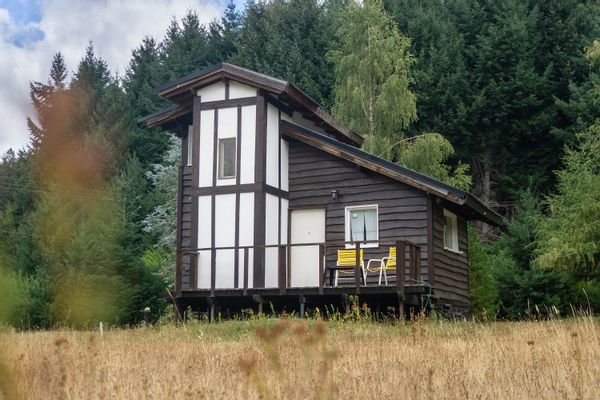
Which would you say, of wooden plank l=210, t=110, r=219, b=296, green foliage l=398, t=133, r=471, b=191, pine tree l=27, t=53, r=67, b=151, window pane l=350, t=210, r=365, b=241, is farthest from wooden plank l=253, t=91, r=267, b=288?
pine tree l=27, t=53, r=67, b=151

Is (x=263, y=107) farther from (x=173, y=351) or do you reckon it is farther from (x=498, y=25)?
(x=498, y=25)

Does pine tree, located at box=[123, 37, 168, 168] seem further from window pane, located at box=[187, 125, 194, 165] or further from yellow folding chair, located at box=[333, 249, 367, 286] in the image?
yellow folding chair, located at box=[333, 249, 367, 286]

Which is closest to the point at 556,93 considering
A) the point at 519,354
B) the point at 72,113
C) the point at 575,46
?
the point at 575,46

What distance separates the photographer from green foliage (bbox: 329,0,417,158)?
28.9 metres

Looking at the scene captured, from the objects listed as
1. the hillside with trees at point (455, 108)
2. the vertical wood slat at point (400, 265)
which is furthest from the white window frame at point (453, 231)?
the vertical wood slat at point (400, 265)

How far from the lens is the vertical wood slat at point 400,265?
53.4 feet

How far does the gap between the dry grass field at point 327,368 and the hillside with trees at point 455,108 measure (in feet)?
37.2

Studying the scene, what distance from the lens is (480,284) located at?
2392 cm

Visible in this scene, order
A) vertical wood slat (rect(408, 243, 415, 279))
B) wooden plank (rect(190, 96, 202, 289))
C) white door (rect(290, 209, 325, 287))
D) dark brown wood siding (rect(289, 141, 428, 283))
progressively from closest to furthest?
1. vertical wood slat (rect(408, 243, 415, 279))
2. dark brown wood siding (rect(289, 141, 428, 283))
3. wooden plank (rect(190, 96, 202, 289))
4. white door (rect(290, 209, 325, 287))

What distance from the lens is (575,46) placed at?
33000mm

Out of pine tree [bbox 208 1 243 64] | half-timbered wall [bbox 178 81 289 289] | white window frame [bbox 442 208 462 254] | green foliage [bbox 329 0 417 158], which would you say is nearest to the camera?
half-timbered wall [bbox 178 81 289 289]

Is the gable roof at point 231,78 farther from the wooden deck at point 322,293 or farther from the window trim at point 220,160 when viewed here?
the wooden deck at point 322,293

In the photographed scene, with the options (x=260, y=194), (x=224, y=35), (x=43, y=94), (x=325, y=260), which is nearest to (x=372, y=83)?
(x=260, y=194)

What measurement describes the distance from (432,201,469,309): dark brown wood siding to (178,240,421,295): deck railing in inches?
44.2
